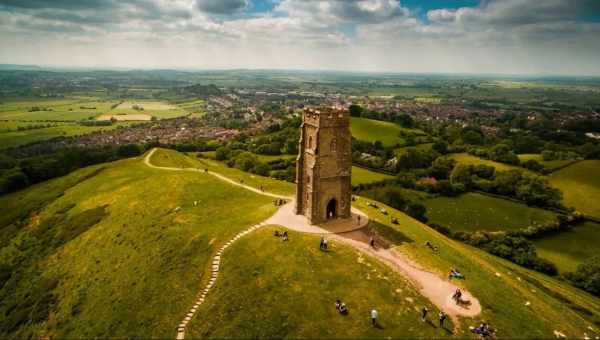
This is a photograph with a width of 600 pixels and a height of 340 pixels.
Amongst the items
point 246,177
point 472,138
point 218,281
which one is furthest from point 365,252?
point 472,138

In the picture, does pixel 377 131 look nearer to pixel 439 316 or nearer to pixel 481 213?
pixel 481 213

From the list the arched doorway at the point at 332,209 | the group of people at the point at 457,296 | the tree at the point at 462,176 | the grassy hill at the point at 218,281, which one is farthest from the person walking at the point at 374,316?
the tree at the point at 462,176

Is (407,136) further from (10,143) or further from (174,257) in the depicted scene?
(10,143)

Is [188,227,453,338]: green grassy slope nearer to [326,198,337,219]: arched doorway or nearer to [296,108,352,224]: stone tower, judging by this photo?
[296,108,352,224]: stone tower

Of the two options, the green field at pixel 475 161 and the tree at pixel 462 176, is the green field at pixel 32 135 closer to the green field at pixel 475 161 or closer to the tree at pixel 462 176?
the tree at pixel 462 176

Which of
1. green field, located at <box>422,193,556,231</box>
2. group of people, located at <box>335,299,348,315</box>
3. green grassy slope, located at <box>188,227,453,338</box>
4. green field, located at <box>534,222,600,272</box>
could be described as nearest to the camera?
green grassy slope, located at <box>188,227,453,338</box>

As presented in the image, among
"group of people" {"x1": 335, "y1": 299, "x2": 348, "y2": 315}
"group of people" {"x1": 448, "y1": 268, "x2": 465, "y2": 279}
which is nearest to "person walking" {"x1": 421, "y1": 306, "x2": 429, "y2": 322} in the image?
"group of people" {"x1": 335, "y1": 299, "x2": 348, "y2": 315}
